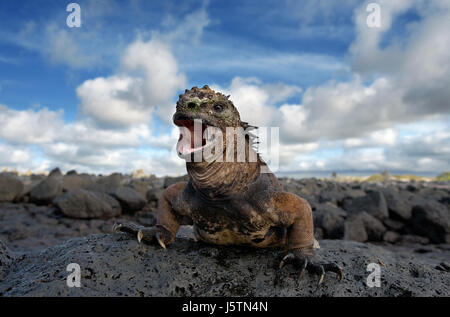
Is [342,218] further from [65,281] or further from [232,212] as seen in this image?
[65,281]

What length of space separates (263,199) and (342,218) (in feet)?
26.9

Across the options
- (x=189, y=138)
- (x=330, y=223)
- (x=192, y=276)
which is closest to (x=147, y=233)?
(x=192, y=276)

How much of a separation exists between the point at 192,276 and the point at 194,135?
1.49 m

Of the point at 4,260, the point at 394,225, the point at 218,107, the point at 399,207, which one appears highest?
the point at 218,107

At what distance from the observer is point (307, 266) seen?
359 cm

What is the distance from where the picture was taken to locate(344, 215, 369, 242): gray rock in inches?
397

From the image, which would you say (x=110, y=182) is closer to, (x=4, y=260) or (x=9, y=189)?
(x=9, y=189)

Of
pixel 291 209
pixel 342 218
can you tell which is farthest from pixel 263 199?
pixel 342 218

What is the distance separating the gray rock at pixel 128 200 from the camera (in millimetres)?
13000

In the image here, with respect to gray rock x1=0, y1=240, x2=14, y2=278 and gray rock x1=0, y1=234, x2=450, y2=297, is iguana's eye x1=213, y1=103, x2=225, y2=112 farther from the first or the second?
gray rock x1=0, y1=240, x2=14, y2=278

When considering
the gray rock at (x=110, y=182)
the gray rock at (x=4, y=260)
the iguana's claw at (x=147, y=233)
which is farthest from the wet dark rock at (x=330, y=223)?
the gray rock at (x=110, y=182)

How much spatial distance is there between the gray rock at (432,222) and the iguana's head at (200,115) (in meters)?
10.4

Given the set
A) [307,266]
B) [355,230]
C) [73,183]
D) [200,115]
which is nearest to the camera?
[200,115]

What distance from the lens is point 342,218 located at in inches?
433
